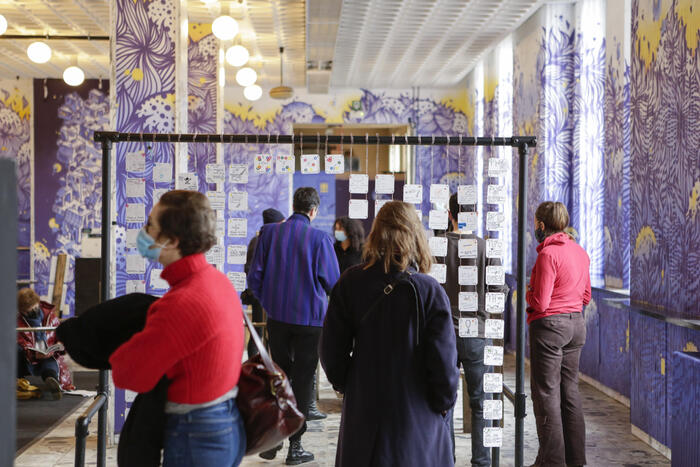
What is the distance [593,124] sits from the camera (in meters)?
8.26

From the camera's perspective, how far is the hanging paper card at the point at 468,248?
4.13 meters

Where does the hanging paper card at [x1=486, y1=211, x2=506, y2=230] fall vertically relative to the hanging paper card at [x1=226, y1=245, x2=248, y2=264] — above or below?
above

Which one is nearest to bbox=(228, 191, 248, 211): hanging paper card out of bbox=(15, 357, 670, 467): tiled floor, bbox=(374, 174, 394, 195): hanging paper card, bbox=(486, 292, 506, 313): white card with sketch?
bbox=(374, 174, 394, 195): hanging paper card

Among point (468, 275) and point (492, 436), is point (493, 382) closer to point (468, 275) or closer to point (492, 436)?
point (492, 436)

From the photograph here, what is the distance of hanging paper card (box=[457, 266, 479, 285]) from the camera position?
409 centimetres

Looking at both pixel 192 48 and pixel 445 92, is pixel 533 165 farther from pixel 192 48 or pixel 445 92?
pixel 445 92

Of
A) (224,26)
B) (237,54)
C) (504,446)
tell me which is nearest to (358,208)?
(504,446)

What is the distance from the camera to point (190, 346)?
2223 mm

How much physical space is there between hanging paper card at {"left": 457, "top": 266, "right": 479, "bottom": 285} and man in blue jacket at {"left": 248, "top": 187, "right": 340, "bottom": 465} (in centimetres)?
120

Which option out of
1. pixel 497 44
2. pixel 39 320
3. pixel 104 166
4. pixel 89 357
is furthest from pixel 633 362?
pixel 497 44

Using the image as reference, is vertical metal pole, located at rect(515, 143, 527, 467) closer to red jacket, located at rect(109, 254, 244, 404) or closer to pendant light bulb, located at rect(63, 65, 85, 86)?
red jacket, located at rect(109, 254, 244, 404)

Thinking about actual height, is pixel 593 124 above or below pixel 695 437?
above

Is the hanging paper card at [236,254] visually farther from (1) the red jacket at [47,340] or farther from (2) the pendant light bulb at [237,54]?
(2) the pendant light bulb at [237,54]

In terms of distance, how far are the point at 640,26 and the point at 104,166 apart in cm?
413
